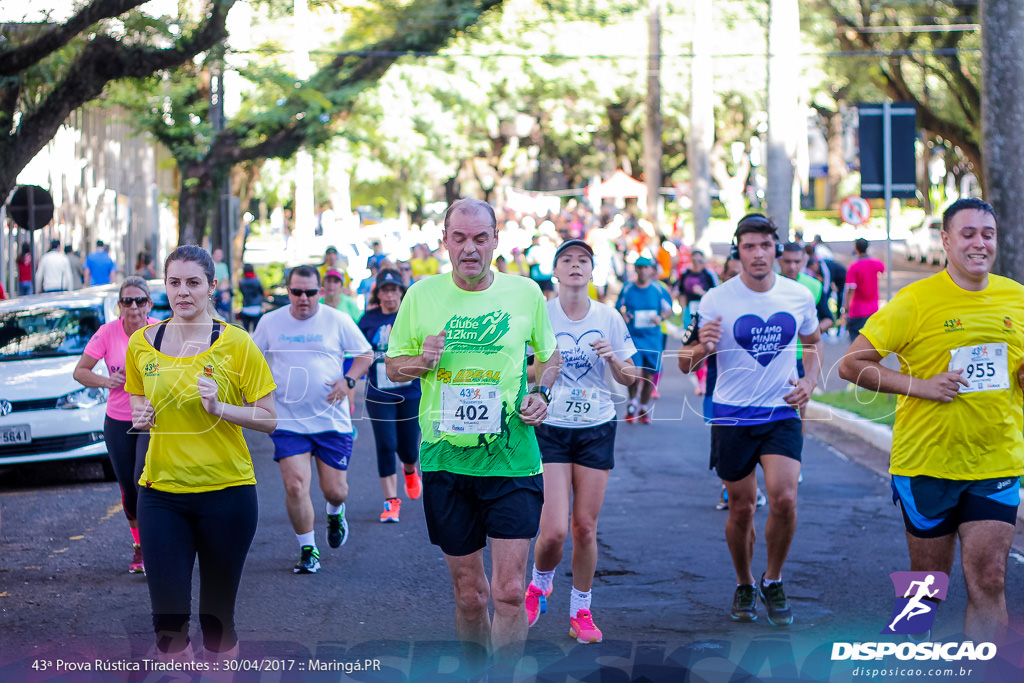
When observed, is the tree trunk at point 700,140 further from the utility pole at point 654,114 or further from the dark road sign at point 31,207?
the dark road sign at point 31,207

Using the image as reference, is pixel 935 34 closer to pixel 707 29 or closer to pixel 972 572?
pixel 707 29

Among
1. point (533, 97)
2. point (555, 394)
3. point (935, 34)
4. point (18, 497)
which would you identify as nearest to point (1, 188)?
point (18, 497)

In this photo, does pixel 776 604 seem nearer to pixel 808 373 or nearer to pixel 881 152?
pixel 808 373

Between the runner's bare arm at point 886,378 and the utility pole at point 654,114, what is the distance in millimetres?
34170

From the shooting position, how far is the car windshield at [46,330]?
1246 cm

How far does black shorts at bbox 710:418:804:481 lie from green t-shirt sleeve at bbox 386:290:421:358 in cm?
240

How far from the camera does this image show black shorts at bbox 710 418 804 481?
7.03 m

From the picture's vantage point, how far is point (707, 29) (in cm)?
3475

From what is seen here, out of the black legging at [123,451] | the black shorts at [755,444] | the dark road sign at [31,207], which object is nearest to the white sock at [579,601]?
the black shorts at [755,444]

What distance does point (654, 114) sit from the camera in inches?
1661

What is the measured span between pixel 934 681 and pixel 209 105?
78.0ft

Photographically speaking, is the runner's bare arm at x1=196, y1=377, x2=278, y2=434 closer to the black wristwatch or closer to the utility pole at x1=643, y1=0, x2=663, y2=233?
the black wristwatch

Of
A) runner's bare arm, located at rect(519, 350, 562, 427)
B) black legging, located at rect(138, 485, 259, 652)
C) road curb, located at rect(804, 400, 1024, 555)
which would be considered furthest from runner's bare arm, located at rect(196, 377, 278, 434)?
road curb, located at rect(804, 400, 1024, 555)
